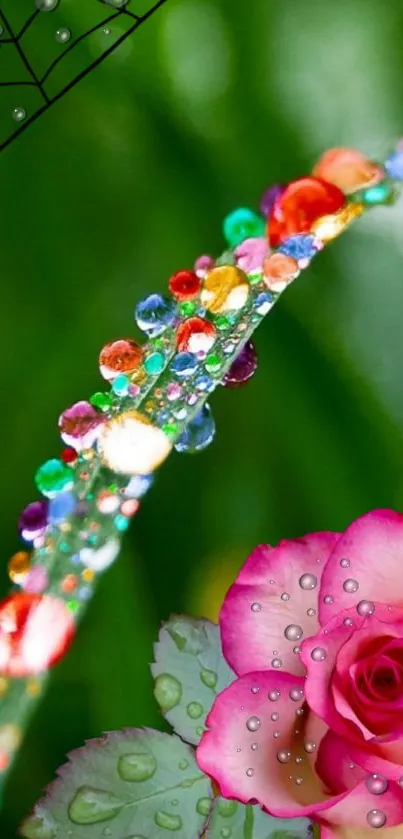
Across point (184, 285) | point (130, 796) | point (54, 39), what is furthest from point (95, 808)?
point (54, 39)

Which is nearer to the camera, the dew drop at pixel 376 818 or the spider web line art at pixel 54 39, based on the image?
the dew drop at pixel 376 818

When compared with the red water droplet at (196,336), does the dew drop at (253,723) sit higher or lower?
lower

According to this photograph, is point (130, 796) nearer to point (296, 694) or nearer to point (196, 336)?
point (296, 694)

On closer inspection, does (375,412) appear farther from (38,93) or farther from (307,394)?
(38,93)

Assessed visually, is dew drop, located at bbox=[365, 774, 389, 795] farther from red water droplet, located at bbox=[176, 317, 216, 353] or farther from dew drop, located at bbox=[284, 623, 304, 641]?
red water droplet, located at bbox=[176, 317, 216, 353]

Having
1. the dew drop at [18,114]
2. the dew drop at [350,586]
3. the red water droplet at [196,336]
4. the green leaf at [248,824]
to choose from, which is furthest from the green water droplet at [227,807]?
the dew drop at [18,114]

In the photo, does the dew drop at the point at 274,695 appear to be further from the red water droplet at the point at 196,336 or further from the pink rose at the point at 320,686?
the red water droplet at the point at 196,336

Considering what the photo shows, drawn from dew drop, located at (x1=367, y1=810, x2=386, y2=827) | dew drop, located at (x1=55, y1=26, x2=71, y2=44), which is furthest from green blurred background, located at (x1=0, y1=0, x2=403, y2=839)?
dew drop, located at (x1=367, y1=810, x2=386, y2=827)
